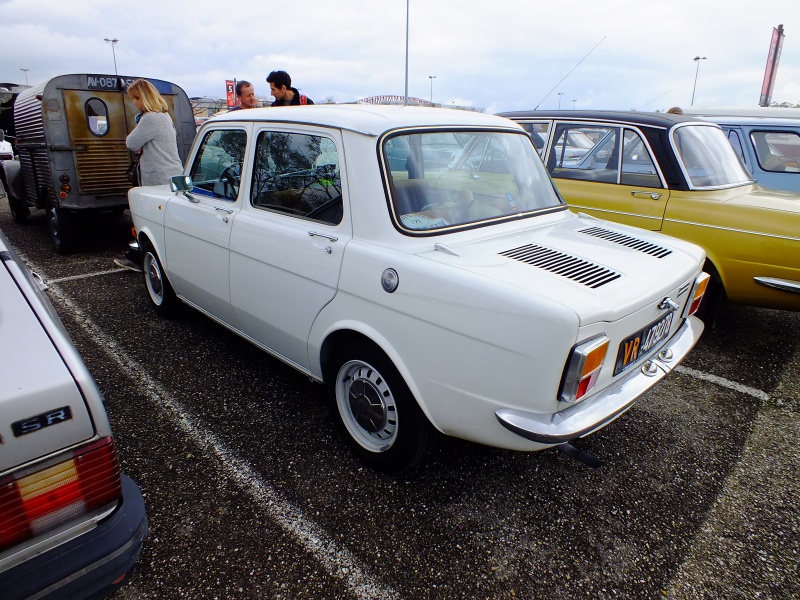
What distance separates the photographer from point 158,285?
14.6ft

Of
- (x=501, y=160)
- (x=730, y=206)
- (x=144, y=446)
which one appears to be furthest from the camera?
(x=730, y=206)

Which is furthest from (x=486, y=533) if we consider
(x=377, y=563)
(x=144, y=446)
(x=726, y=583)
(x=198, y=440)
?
(x=144, y=446)

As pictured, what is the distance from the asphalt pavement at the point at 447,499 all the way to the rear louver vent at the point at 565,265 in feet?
1.83

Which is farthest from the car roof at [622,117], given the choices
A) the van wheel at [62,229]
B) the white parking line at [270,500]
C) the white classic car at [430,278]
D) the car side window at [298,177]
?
the van wheel at [62,229]

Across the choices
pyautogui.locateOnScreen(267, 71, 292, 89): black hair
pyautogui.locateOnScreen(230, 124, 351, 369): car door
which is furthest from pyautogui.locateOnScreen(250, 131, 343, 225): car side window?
pyautogui.locateOnScreen(267, 71, 292, 89): black hair

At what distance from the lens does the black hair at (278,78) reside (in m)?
6.05

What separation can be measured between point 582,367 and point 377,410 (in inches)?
42.9

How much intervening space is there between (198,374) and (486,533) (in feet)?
7.61

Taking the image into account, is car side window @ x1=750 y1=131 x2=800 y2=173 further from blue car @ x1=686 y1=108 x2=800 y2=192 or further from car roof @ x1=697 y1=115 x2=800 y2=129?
car roof @ x1=697 y1=115 x2=800 y2=129

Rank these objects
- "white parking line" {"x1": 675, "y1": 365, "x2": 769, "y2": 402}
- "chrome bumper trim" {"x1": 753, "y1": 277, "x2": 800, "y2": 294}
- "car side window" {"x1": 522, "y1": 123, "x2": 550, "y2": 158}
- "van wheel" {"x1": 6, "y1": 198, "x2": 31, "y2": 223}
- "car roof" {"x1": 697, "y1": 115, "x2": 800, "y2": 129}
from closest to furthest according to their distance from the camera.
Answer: "white parking line" {"x1": 675, "y1": 365, "x2": 769, "y2": 402}
"chrome bumper trim" {"x1": 753, "y1": 277, "x2": 800, "y2": 294}
"car side window" {"x1": 522, "y1": 123, "x2": 550, "y2": 158}
"car roof" {"x1": 697, "y1": 115, "x2": 800, "y2": 129}
"van wheel" {"x1": 6, "y1": 198, "x2": 31, "y2": 223}

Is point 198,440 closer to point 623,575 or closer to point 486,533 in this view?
point 486,533

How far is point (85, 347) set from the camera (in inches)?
155

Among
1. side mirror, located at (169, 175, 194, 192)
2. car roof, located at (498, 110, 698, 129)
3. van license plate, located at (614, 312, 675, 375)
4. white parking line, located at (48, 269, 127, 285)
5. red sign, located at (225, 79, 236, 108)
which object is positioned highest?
red sign, located at (225, 79, 236, 108)

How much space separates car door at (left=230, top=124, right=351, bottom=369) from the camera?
256 centimetres
